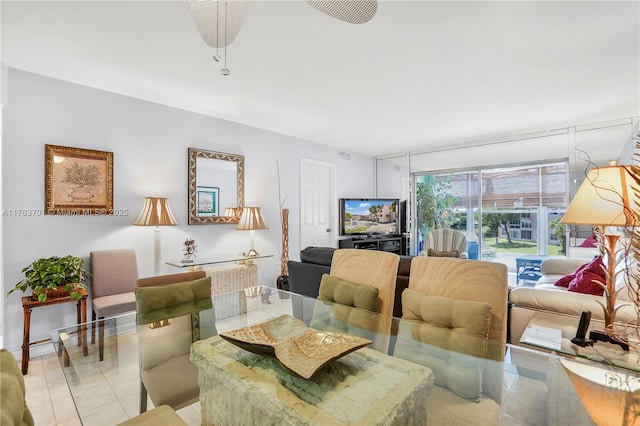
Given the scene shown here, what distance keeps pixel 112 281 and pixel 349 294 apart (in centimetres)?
248

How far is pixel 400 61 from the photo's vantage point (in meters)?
2.66

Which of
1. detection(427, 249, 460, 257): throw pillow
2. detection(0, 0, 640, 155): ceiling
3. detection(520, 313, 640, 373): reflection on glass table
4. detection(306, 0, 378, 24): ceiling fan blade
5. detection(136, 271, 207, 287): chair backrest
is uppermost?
detection(0, 0, 640, 155): ceiling

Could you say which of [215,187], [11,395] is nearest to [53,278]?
[215,187]

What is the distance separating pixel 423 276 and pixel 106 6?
2581mm

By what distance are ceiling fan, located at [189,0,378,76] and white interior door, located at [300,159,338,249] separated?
3653mm

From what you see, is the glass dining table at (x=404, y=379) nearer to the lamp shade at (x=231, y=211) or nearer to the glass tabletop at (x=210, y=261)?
the glass tabletop at (x=210, y=261)

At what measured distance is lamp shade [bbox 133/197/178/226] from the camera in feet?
10.7

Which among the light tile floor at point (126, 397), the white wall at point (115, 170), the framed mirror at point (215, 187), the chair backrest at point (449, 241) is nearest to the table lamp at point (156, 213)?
the white wall at point (115, 170)

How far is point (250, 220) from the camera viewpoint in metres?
4.12

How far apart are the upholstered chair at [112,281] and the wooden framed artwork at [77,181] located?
48 centimetres

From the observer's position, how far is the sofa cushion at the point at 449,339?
133 centimetres

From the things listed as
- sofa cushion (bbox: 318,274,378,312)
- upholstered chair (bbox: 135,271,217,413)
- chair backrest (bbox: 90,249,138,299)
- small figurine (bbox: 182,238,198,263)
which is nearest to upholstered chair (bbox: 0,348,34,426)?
upholstered chair (bbox: 135,271,217,413)

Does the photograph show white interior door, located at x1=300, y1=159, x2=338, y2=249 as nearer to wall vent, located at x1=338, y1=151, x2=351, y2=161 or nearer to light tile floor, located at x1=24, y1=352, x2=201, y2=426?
wall vent, located at x1=338, y1=151, x2=351, y2=161

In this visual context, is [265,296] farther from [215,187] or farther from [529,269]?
[529,269]
